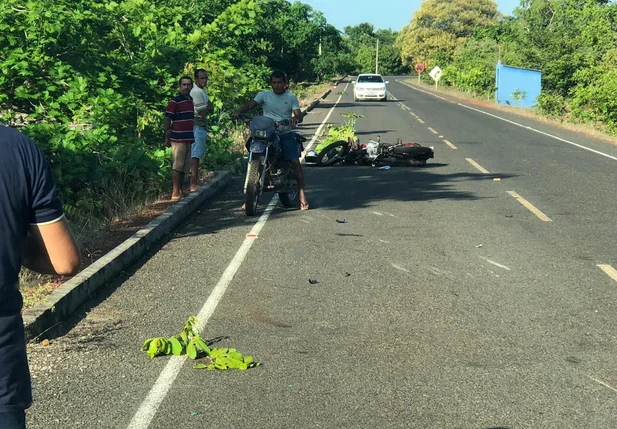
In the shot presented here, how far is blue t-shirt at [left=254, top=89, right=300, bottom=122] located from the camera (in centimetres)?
1154

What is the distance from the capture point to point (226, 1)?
84.3ft

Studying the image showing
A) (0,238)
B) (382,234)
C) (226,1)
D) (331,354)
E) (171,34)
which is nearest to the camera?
(0,238)

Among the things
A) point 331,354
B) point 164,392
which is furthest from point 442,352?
point 164,392

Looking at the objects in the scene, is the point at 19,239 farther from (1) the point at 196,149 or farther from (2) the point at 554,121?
(2) the point at 554,121

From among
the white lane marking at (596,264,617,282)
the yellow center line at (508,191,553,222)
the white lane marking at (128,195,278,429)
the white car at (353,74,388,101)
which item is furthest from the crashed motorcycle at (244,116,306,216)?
the white car at (353,74,388,101)

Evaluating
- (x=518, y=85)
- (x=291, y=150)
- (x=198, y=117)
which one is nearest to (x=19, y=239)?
(x=291, y=150)

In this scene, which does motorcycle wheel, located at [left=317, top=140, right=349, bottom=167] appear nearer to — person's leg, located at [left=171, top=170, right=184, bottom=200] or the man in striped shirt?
the man in striped shirt

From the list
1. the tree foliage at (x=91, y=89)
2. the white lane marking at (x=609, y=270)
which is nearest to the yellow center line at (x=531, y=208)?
the white lane marking at (x=609, y=270)

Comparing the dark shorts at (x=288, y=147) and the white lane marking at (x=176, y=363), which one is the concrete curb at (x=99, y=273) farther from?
the dark shorts at (x=288, y=147)

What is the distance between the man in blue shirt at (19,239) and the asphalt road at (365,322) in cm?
226

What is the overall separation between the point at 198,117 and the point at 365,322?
7.16m

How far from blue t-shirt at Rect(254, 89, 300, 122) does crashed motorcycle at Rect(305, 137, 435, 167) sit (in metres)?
5.74

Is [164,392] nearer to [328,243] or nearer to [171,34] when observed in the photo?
[328,243]

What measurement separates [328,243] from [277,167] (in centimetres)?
233
